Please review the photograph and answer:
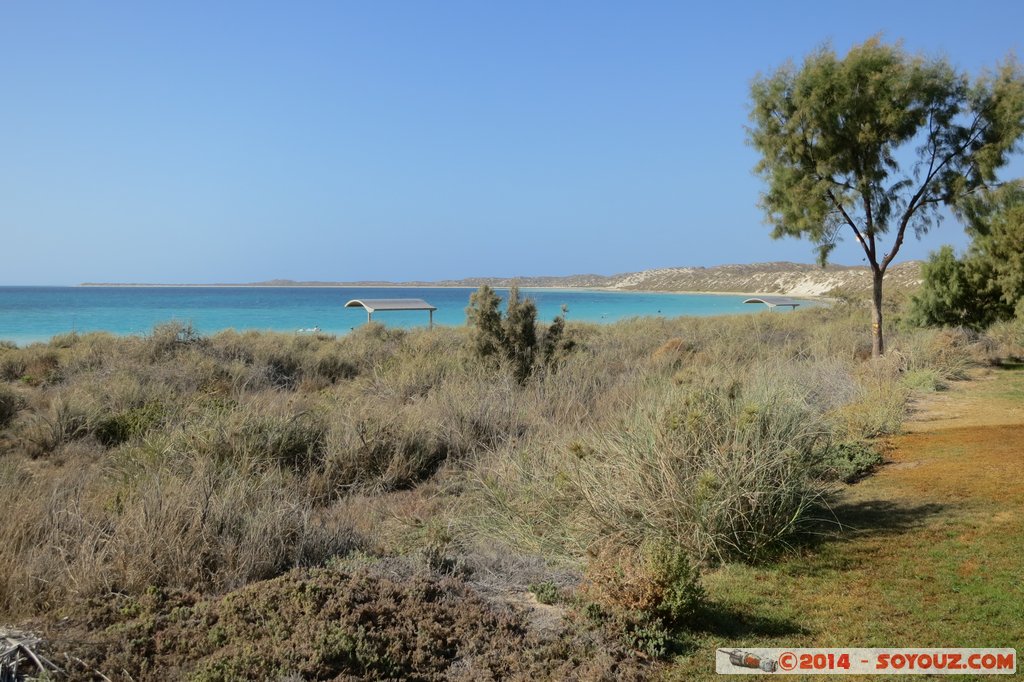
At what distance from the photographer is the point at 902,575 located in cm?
534

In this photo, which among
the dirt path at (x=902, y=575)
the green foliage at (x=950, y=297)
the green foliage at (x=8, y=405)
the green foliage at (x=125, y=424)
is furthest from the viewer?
the green foliage at (x=950, y=297)

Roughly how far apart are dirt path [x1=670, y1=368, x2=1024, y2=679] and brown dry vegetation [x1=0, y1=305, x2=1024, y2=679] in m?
0.32

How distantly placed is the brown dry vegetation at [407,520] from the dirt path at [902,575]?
322 mm

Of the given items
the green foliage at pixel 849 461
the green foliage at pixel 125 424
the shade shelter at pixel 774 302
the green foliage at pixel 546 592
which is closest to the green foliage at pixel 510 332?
the green foliage at pixel 125 424

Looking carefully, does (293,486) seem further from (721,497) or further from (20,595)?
(721,497)

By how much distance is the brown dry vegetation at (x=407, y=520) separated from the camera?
4070 mm

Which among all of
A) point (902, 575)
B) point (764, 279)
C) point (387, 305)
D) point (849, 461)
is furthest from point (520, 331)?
point (764, 279)

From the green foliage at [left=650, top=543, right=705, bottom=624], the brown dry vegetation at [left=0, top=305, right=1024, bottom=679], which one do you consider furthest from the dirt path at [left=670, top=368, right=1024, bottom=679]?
the brown dry vegetation at [left=0, top=305, right=1024, bottom=679]

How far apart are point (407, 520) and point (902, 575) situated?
4347 millimetres

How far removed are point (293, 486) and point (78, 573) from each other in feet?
11.2


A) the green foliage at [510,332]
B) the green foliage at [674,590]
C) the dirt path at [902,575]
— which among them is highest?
the green foliage at [510,332]

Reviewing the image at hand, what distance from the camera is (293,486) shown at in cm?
808

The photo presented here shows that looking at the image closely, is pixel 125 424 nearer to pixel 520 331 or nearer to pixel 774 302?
pixel 520 331

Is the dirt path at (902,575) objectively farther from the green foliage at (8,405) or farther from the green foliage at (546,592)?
the green foliage at (8,405)
